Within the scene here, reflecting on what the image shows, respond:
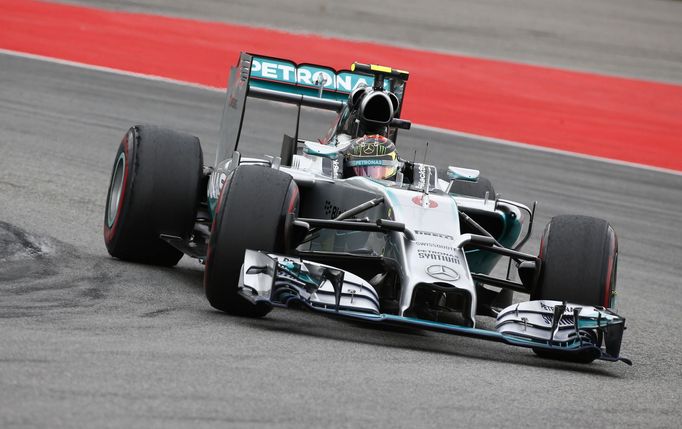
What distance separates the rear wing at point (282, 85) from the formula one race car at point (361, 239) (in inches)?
3.2

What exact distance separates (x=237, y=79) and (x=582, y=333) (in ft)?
13.0

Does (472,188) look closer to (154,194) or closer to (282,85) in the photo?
(282,85)

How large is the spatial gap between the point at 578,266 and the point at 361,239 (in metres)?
1.40

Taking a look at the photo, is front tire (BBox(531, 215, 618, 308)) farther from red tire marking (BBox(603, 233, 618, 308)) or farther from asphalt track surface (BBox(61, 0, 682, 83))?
asphalt track surface (BBox(61, 0, 682, 83))

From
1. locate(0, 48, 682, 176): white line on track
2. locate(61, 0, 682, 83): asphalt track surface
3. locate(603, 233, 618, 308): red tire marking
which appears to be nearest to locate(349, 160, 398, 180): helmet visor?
locate(603, 233, 618, 308): red tire marking

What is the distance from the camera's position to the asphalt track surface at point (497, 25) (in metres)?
28.0

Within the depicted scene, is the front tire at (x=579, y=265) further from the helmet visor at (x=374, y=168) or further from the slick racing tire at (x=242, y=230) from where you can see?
the slick racing tire at (x=242, y=230)

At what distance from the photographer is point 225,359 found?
597 centimetres

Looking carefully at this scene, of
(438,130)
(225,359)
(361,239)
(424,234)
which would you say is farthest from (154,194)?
(438,130)

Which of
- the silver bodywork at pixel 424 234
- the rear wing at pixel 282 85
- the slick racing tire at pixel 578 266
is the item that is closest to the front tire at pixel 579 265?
the slick racing tire at pixel 578 266

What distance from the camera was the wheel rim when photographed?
9281 millimetres

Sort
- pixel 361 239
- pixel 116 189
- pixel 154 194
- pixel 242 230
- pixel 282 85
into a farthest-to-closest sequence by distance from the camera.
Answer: pixel 282 85 → pixel 116 189 → pixel 154 194 → pixel 361 239 → pixel 242 230

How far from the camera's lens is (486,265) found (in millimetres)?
8719

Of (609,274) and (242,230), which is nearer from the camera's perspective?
(242,230)
